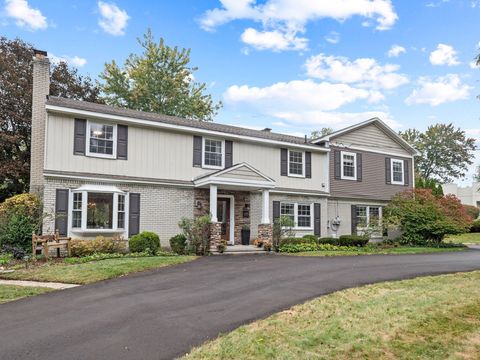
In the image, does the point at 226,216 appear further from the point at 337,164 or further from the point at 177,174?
the point at 337,164

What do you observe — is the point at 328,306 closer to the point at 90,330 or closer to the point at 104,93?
Result: the point at 90,330

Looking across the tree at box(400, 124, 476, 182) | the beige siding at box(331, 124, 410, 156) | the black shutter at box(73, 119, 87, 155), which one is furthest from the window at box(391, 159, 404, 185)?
the tree at box(400, 124, 476, 182)

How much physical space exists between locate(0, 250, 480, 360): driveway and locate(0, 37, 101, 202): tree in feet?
48.7

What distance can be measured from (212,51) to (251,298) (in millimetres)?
15439

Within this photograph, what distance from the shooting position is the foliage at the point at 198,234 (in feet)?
44.9

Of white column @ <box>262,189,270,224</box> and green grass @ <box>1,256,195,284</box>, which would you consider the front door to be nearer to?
white column @ <box>262,189,270,224</box>

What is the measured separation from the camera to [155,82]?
101ft

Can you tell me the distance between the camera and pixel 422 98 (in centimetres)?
2059

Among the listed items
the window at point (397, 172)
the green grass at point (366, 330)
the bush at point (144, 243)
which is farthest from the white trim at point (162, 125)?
the green grass at point (366, 330)

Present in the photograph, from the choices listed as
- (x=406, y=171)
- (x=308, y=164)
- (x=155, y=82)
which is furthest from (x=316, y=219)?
(x=155, y=82)

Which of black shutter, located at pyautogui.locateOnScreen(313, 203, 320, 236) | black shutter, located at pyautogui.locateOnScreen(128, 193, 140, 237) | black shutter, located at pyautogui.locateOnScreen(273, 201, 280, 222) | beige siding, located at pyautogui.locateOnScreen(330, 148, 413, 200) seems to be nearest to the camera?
black shutter, located at pyautogui.locateOnScreen(128, 193, 140, 237)

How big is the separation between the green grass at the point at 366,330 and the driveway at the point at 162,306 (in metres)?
0.46

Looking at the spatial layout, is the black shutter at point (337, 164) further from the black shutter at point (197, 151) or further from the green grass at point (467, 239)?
the green grass at point (467, 239)

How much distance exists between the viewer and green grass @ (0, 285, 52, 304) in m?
7.29
